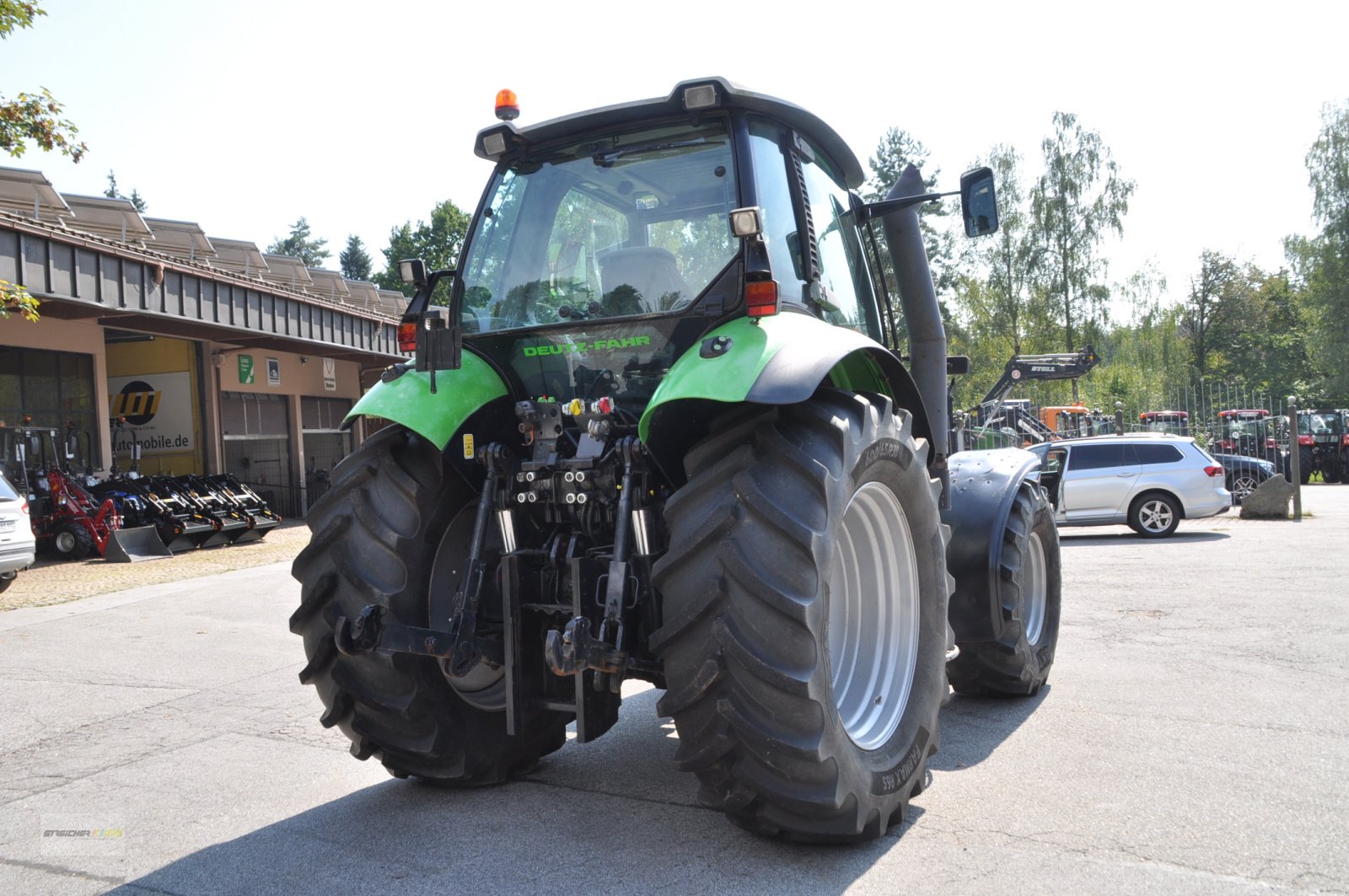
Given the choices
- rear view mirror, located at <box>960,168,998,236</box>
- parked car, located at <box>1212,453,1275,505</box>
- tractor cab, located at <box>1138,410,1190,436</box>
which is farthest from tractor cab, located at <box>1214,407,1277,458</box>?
rear view mirror, located at <box>960,168,998,236</box>

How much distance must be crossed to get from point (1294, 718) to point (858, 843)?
2925 millimetres

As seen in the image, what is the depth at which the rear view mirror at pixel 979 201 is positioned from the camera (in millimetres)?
4867

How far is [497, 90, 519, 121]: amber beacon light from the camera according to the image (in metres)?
4.36

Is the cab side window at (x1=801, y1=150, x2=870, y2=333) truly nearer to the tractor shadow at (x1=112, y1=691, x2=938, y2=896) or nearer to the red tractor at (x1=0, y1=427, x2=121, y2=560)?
the tractor shadow at (x1=112, y1=691, x2=938, y2=896)

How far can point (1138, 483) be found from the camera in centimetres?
1644

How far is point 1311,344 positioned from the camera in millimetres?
45594

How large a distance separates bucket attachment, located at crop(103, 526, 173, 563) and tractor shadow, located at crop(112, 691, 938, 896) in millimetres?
15019

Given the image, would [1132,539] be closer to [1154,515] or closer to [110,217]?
[1154,515]

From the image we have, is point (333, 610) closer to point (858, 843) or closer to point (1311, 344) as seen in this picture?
point (858, 843)

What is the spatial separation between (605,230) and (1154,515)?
1470cm

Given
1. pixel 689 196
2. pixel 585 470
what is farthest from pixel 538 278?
pixel 585 470

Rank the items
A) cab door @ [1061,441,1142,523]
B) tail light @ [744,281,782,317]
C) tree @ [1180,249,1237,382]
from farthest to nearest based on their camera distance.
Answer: tree @ [1180,249,1237,382] < cab door @ [1061,441,1142,523] < tail light @ [744,281,782,317]

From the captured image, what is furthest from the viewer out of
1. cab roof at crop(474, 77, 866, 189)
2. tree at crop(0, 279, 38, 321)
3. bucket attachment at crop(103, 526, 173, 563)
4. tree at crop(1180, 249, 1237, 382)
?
tree at crop(1180, 249, 1237, 382)

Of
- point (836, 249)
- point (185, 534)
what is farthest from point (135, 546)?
point (836, 249)
